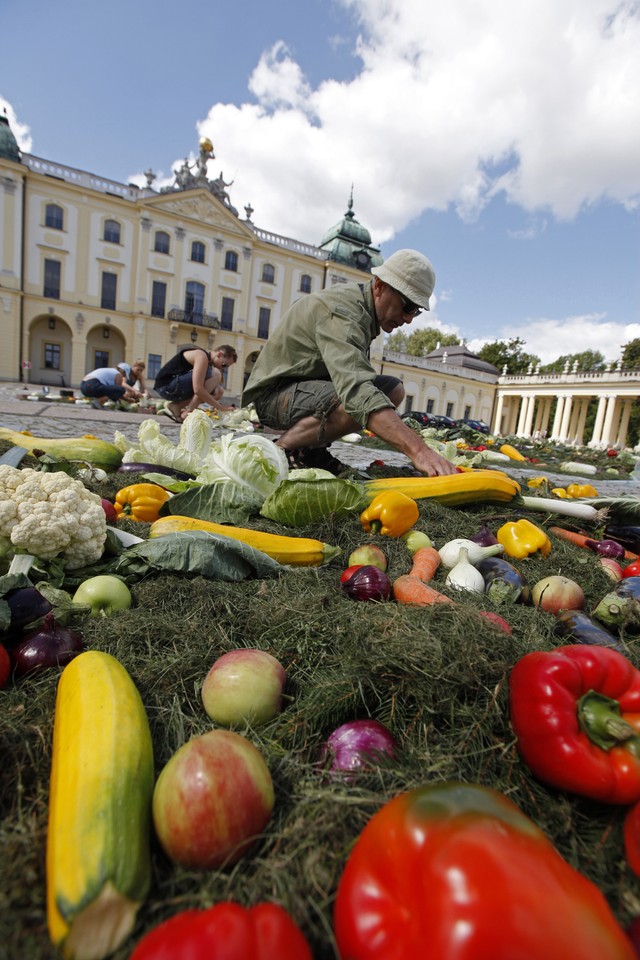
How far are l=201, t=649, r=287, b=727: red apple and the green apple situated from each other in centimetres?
63

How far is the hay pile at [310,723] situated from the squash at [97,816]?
1.8 inches

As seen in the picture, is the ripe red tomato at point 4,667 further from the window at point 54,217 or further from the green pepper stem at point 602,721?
the window at point 54,217

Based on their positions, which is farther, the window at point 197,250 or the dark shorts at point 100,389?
the window at point 197,250

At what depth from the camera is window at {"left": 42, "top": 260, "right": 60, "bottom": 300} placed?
118 ft

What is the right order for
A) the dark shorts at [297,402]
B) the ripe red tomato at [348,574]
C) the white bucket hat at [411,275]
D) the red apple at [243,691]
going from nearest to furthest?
the red apple at [243,691] → the ripe red tomato at [348,574] → the white bucket hat at [411,275] → the dark shorts at [297,402]

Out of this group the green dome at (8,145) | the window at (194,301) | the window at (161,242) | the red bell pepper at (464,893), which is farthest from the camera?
the window at (194,301)

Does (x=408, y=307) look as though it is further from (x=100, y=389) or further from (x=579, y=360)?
(x=579, y=360)

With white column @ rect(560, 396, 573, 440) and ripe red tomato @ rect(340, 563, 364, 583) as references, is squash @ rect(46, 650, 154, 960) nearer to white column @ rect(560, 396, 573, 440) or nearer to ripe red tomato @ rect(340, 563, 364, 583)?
ripe red tomato @ rect(340, 563, 364, 583)

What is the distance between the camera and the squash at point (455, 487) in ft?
11.8

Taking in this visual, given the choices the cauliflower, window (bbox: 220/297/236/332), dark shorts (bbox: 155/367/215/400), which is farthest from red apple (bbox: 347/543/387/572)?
window (bbox: 220/297/236/332)

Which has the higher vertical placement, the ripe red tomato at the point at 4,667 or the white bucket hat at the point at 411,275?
the white bucket hat at the point at 411,275

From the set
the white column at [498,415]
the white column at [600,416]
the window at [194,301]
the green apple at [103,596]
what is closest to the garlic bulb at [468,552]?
the green apple at [103,596]

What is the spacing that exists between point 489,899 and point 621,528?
318 cm

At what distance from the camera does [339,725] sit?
136 centimetres
